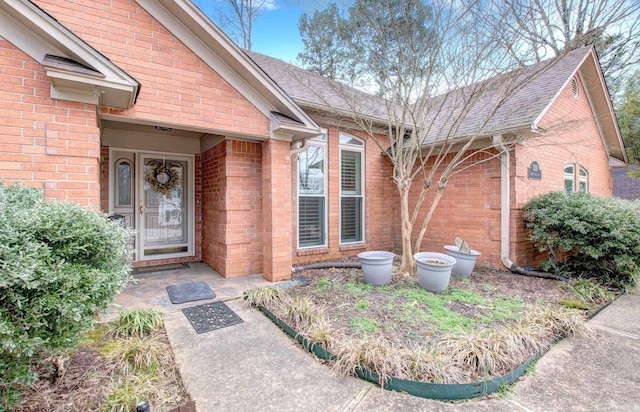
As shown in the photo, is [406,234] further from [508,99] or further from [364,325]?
[508,99]

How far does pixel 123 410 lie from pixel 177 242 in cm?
507

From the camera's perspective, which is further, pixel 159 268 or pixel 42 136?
pixel 159 268

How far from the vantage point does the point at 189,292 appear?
4.66 m

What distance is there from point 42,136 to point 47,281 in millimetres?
2534

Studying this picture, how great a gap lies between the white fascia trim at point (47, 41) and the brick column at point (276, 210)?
2.34m

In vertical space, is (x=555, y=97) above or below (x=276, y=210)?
above

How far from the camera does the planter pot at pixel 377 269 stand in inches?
198

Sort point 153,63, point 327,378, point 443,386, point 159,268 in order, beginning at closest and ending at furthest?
point 443,386 → point 327,378 → point 153,63 → point 159,268

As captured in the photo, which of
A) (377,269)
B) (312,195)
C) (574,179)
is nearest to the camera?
(377,269)

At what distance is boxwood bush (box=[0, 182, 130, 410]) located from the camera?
5.65ft

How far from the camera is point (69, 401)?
7.27 feet

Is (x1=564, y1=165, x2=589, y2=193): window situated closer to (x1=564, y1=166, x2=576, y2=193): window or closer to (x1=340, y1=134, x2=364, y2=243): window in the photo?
(x1=564, y1=166, x2=576, y2=193): window

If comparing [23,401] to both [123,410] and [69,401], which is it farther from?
[123,410]

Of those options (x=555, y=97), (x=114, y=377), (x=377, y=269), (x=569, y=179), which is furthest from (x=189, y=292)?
(x=569, y=179)
